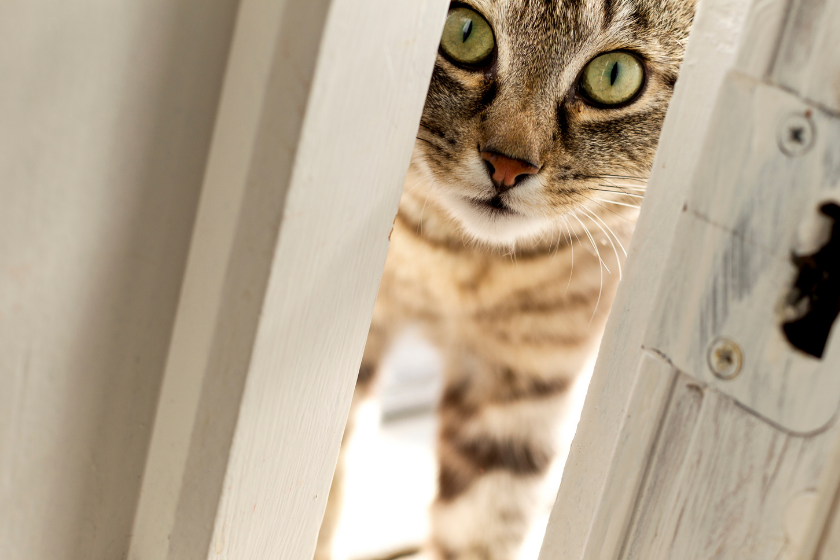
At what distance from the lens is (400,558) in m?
1.30

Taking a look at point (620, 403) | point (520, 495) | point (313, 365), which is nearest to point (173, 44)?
point (313, 365)

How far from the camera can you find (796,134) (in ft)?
1.00

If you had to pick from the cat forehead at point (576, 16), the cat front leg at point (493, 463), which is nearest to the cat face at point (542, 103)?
the cat forehead at point (576, 16)

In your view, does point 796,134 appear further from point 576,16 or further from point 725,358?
point 576,16

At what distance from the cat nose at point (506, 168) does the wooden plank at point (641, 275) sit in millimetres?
448

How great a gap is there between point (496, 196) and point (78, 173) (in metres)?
0.61

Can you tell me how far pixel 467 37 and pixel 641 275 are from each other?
1.87 feet

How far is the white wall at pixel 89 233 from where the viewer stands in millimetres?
328

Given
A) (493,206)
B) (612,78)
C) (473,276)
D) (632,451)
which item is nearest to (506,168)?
(493,206)

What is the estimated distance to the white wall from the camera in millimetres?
328

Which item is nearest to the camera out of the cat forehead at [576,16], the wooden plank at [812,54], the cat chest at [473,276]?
the wooden plank at [812,54]

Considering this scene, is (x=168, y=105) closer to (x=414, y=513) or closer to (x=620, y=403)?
(x=620, y=403)

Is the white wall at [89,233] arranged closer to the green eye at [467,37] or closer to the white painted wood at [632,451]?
the white painted wood at [632,451]

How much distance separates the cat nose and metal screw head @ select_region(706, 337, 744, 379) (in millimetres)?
527
